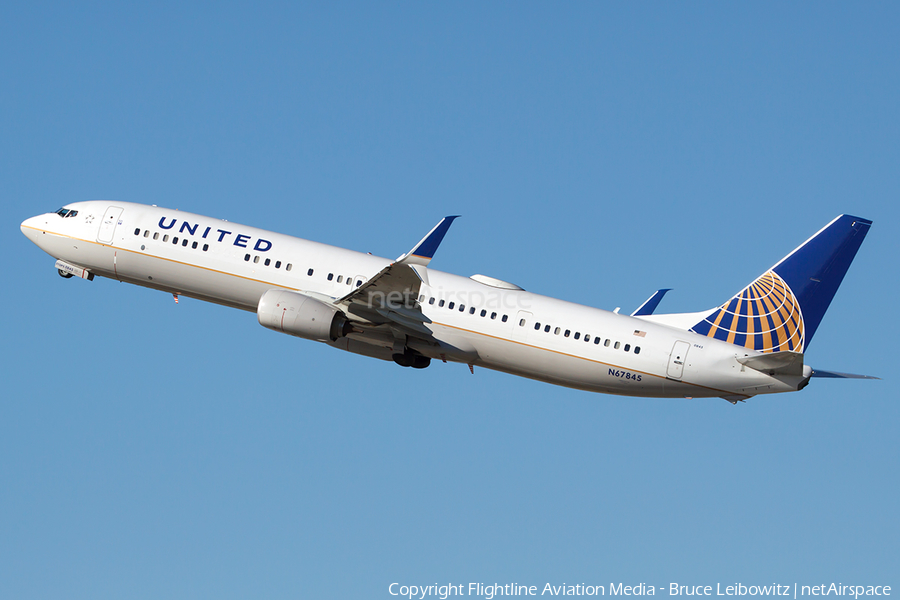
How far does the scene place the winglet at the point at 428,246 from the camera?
36344 mm

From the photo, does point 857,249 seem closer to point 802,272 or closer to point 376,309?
point 802,272

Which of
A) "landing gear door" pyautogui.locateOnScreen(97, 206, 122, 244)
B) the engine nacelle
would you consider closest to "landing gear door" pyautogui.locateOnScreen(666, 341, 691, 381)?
the engine nacelle

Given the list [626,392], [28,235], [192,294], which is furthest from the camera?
[28,235]

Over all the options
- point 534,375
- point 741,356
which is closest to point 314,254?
point 534,375

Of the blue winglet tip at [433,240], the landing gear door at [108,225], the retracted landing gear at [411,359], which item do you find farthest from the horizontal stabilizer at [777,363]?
the landing gear door at [108,225]

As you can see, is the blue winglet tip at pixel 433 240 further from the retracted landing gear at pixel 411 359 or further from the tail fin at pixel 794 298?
the tail fin at pixel 794 298

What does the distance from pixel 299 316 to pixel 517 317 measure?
8806 millimetres

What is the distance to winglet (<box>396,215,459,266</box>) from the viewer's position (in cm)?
3634

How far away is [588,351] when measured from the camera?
129 feet

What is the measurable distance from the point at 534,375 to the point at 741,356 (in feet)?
27.1

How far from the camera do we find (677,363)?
39.2 meters

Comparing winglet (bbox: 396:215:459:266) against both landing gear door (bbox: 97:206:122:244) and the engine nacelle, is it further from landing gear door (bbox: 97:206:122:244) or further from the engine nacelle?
landing gear door (bbox: 97:206:122:244)

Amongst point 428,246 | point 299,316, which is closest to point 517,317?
point 428,246

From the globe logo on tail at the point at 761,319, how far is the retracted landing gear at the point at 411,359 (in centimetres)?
1138
